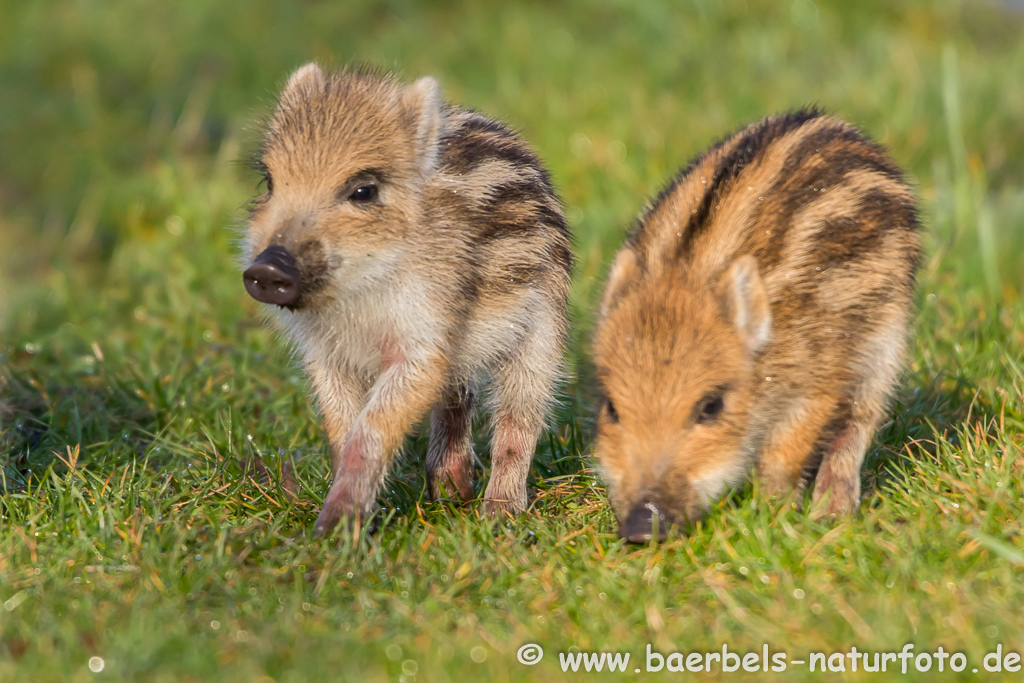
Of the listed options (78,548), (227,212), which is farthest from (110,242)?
(78,548)

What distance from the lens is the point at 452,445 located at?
515 cm

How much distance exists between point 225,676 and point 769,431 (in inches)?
87.6

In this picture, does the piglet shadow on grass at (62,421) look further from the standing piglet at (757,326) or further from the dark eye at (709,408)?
the dark eye at (709,408)

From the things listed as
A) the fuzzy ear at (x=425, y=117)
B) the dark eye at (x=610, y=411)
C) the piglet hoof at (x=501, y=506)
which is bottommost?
the piglet hoof at (x=501, y=506)

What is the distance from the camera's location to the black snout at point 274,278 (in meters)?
4.27

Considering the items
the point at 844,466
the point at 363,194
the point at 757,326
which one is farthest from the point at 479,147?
the point at 844,466

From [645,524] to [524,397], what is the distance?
1.14m

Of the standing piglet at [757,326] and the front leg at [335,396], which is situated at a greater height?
the standing piglet at [757,326]

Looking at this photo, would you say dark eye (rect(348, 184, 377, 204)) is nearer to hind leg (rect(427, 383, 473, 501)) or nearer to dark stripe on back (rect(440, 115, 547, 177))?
dark stripe on back (rect(440, 115, 547, 177))

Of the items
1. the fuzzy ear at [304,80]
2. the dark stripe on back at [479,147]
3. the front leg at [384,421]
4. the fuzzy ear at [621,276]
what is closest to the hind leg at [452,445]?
the front leg at [384,421]

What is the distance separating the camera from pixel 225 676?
3.34 meters

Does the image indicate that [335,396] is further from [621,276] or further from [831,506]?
[831,506]

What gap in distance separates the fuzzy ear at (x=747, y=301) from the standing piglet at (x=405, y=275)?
0.94m

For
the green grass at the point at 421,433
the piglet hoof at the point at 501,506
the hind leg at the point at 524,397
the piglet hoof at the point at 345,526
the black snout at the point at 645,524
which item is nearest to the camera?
the green grass at the point at 421,433
